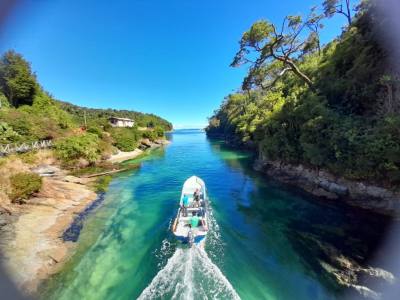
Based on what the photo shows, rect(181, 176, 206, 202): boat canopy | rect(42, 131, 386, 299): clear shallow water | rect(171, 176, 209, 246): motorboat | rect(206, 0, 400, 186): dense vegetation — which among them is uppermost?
rect(206, 0, 400, 186): dense vegetation

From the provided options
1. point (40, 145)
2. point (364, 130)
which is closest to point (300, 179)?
point (364, 130)

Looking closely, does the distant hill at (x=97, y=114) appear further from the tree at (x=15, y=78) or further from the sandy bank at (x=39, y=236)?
the sandy bank at (x=39, y=236)

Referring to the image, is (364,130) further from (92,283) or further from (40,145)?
(40,145)

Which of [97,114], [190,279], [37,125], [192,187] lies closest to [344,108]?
[192,187]

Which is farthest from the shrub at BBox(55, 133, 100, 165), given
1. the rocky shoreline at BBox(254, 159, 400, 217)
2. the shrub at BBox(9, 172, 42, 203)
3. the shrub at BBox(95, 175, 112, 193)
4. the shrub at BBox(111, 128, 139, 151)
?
the rocky shoreline at BBox(254, 159, 400, 217)

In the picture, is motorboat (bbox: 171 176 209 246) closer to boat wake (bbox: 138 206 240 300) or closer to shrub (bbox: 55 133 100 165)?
boat wake (bbox: 138 206 240 300)

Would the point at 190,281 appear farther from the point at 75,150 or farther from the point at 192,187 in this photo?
the point at 75,150
